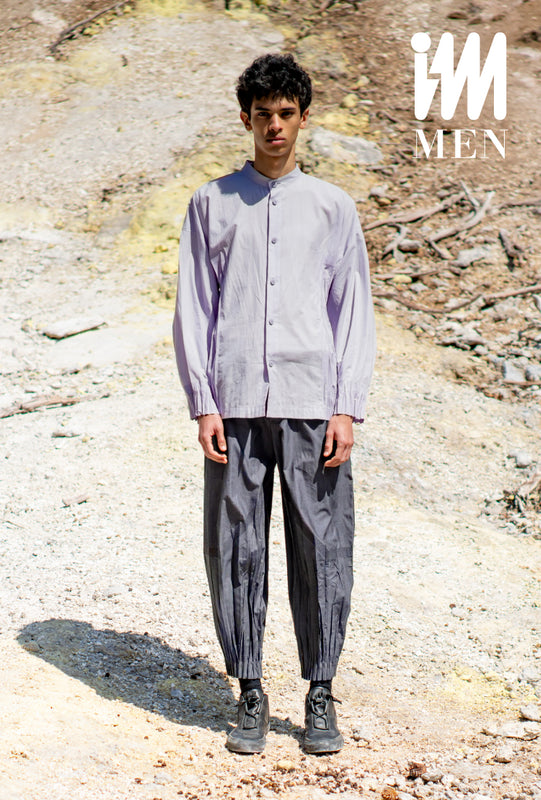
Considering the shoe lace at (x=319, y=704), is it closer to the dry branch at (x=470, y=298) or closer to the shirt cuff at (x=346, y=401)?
the shirt cuff at (x=346, y=401)

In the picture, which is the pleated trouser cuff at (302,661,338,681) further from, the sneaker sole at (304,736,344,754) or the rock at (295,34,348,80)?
the rock at (295,34,348,80)

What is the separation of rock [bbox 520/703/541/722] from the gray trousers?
815 millimetres

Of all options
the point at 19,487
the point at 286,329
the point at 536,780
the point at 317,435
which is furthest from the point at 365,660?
the point at 19,487

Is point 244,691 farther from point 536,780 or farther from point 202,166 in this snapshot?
point 202,166

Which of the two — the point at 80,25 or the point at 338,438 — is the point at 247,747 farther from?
the point at 80,25

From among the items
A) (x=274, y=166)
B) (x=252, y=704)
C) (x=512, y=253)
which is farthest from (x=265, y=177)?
(x=512, y=253)

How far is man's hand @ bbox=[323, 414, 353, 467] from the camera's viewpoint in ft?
8.09

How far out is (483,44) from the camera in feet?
37.4

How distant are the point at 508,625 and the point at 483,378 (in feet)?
11.2

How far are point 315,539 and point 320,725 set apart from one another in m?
0.57

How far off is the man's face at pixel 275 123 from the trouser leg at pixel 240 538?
0.77 m

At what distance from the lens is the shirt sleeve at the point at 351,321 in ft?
8.19

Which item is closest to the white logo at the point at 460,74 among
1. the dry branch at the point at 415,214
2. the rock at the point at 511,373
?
the dry branch at the point at 415,214

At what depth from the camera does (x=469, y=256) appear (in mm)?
8477
